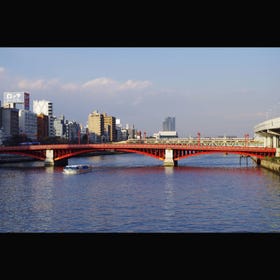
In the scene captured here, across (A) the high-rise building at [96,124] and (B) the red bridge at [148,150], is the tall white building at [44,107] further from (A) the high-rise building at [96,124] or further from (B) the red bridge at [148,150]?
(B) the red bridge at [148,150]

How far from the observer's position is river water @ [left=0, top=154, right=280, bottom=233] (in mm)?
18094

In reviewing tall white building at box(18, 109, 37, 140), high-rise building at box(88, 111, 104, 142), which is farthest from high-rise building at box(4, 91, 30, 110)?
high-rise building at box(88, 111, 104, 142)

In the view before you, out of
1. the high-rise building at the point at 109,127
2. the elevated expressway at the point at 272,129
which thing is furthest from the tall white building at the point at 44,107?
the elevated expressway at the point at 272,129

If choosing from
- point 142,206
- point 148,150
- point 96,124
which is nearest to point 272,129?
point 148,150

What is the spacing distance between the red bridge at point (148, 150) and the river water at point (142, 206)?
13.0 metres

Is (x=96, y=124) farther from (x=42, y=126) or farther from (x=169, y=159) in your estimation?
(x=169, y=159)

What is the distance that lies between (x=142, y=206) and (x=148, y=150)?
33.3 meters

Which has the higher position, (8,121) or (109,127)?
(109,127)

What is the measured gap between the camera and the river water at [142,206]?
18094mm

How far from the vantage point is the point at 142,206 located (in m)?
22.9
